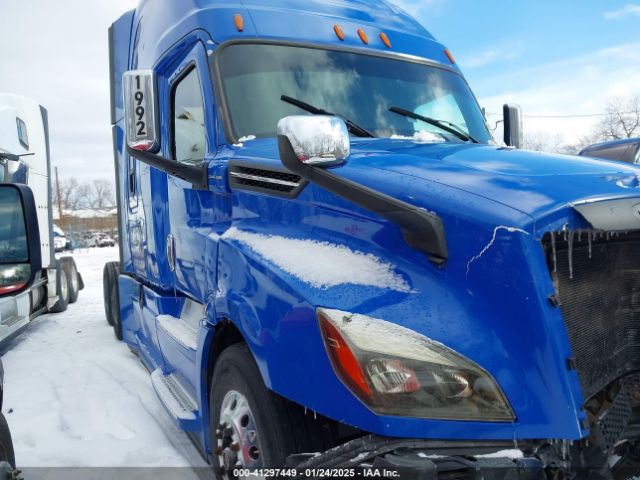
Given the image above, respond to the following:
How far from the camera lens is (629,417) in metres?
1.83

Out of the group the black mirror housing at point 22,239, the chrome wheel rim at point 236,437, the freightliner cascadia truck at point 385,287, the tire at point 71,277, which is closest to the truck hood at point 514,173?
the freightliner cascadia truck at point 385,287

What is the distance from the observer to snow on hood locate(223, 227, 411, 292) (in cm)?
191

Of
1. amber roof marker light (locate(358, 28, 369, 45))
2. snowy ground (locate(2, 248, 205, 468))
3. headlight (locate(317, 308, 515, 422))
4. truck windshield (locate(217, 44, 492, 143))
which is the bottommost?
snowy ground (locate(2, 248, 205, 468))

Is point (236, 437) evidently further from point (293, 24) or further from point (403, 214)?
point (293, 24)

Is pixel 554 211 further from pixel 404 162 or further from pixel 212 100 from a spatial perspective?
pixel 212 100

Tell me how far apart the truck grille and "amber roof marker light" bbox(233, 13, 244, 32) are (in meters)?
2.35

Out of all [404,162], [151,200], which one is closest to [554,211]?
[404,162]

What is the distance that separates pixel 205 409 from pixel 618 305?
203 centimetres

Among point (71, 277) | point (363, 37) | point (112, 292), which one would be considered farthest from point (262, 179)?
point (71, 277)

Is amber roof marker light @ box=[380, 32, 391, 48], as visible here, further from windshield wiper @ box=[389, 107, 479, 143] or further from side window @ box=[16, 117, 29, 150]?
side window @ box=[16, 117, 29, 150]

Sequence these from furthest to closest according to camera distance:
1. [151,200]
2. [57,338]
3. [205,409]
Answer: [57,338]
[151,200]
[205,409]

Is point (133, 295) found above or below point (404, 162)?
below

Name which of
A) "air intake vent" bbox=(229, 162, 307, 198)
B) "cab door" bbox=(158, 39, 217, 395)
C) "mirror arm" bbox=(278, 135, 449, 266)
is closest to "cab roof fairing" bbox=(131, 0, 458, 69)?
"cab door" bbox=(158, 39, 217, 395)

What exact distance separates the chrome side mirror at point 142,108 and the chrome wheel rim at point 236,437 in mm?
1729
